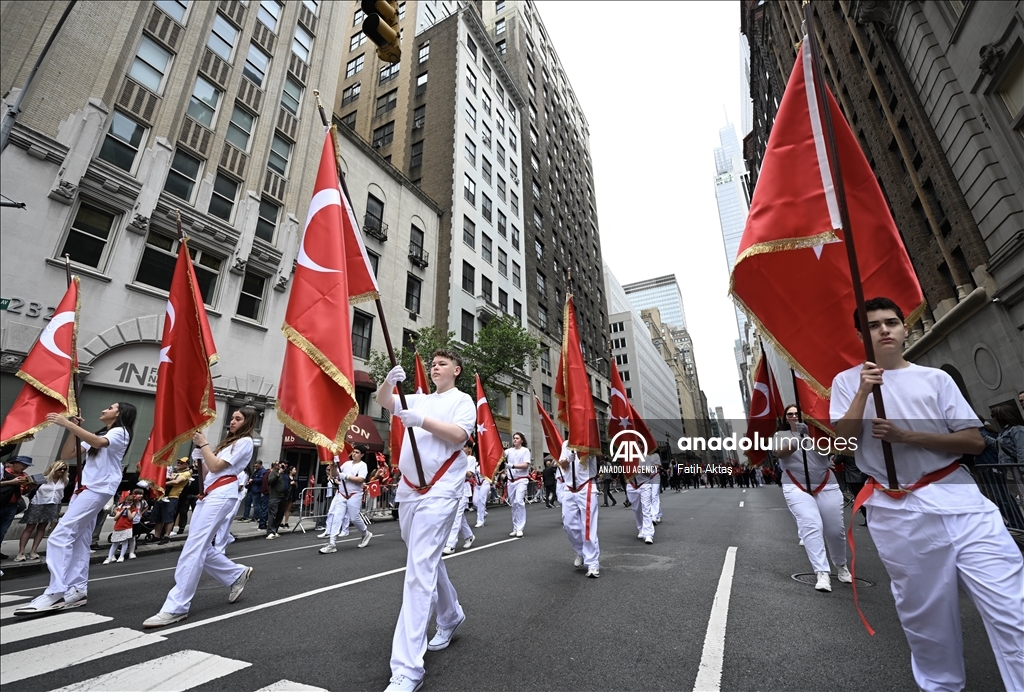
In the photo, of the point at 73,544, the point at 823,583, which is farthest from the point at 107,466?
the point at 823,583

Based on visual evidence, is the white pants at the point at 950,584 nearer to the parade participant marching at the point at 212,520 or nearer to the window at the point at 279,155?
the parade participant marching at the point at 212,520

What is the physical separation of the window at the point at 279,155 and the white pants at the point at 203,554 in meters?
19.3

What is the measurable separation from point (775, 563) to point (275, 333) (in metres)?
Result: 18.4

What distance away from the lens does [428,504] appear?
363 cm

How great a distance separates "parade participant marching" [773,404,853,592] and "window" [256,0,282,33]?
87.3 ft

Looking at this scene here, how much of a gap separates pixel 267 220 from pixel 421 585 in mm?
20525

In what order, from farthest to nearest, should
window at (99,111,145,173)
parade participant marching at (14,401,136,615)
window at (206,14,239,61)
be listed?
window at (206,14,239,61) → window at (99,111,145,173) → parade participant marching at (14,401,136,615)

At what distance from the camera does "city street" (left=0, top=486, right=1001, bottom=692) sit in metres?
3.29

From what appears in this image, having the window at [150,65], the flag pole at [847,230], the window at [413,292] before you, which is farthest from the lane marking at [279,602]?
Result: the window at [413,292]

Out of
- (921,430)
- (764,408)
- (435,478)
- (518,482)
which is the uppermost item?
(764,408)

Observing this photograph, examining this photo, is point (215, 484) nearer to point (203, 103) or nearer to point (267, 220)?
point (267, 220)

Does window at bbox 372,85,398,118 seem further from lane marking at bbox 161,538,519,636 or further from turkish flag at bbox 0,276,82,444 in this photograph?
lane marking at bbox 161,538,519,636

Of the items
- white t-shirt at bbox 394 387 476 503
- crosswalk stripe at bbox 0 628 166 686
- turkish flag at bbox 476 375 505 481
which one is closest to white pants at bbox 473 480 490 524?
turkish flag at bbox 476 375 505 481

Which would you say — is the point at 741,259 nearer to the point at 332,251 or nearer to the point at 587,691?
the point at 587,691
